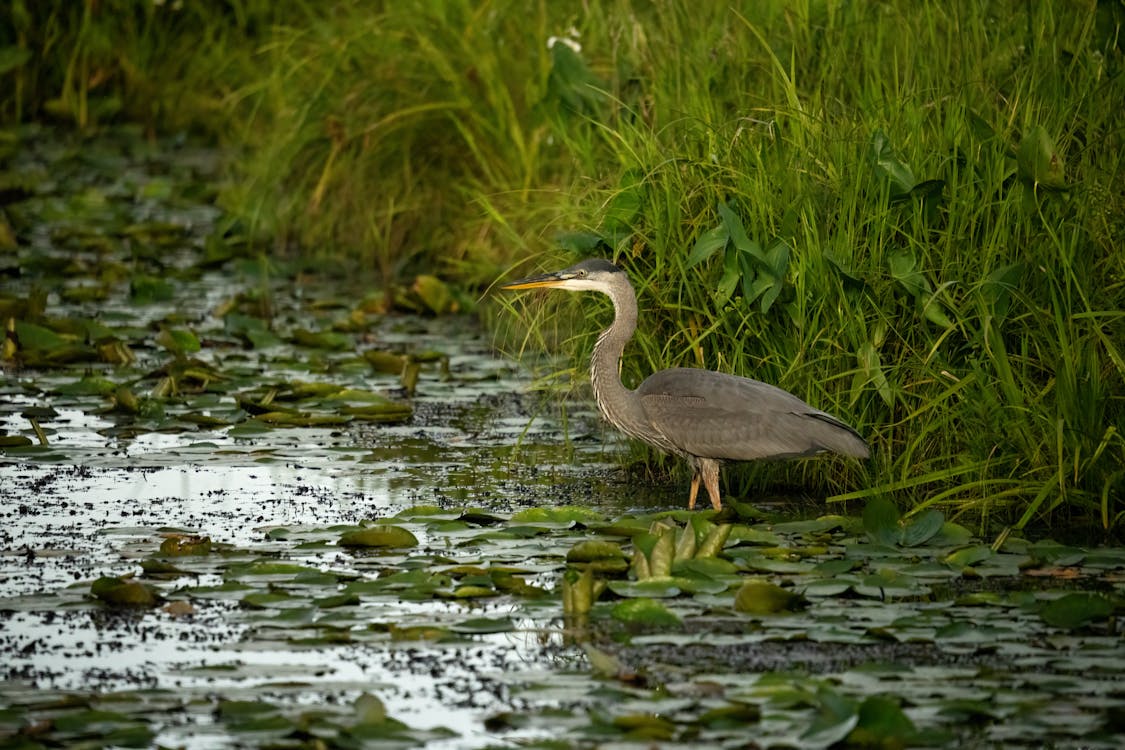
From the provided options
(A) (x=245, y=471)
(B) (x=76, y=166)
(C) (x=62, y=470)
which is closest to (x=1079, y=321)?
(A) (x=245, y=471)

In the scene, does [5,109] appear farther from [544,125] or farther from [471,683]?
[471,683]

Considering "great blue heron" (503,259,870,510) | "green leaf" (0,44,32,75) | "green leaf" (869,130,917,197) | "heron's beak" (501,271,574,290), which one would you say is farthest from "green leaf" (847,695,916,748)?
"green leaf" (0,44,32,75)

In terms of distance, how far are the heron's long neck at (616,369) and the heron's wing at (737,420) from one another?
10 centimetres

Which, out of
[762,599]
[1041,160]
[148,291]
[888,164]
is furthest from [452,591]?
[148,291]

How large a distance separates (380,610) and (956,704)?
1.71 m

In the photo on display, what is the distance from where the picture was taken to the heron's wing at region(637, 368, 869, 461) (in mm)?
6102

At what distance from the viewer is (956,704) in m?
4.20

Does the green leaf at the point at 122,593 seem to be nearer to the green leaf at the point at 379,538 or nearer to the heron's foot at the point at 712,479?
the green leaf at the point at 379,538

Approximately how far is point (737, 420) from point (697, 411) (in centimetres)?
16

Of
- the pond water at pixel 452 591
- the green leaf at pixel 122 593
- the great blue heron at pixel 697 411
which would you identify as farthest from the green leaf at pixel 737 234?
the green leaf at pixel 122 593

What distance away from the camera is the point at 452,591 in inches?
207

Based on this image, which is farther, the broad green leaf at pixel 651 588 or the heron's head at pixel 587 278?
the heron's head at pixel 587 278

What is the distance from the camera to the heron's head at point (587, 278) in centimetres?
652

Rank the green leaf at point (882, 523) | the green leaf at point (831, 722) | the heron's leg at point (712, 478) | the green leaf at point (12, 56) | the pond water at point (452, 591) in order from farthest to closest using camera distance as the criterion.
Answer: the green leaf at point (12, 56), the heron's leg at point (712, 478), the green leaf at point (882, 523), the pond water at point (452, 591), the green leaf at point (831, 722)
